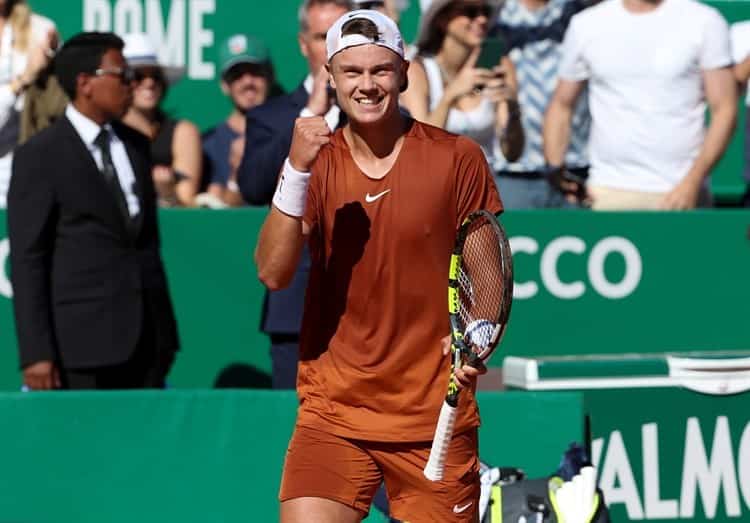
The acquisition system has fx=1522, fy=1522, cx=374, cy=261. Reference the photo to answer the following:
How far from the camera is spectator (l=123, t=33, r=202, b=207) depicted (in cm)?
869

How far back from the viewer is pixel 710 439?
650cm

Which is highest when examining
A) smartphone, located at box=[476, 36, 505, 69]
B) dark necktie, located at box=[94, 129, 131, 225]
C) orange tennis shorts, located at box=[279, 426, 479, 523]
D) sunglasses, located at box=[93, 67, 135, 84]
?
smartphone, located at box=[476, 36, 505, 69]

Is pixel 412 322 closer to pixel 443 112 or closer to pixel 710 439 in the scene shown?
pixel 710 439

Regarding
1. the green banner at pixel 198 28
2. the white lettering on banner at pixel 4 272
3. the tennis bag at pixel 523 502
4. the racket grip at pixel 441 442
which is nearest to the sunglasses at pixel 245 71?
the green banner at pixel 198 28

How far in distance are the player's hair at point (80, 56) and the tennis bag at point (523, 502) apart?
2564mm

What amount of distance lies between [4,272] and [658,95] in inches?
141

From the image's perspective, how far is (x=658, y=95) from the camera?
8.24 metres

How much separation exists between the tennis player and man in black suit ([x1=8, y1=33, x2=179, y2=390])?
2294 millimetres

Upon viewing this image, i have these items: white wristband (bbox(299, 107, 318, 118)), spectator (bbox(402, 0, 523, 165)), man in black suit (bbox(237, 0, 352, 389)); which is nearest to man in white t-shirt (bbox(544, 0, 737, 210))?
spectator (bbox(402, 0, 523, 165))

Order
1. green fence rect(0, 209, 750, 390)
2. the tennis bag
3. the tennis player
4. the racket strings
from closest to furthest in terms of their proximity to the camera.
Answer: the racket strings
the tennis player
the tennis bag
green fence rect(0, 209, 750, 390)

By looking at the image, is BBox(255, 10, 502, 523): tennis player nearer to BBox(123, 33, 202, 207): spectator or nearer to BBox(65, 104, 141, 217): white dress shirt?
BBox(65, 104, 141, 217): white dress shirt

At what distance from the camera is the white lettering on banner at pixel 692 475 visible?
6414mm

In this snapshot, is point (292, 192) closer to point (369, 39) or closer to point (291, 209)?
point (291, 209)

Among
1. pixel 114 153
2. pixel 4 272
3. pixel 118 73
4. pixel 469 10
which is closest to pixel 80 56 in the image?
pixel 118 73
